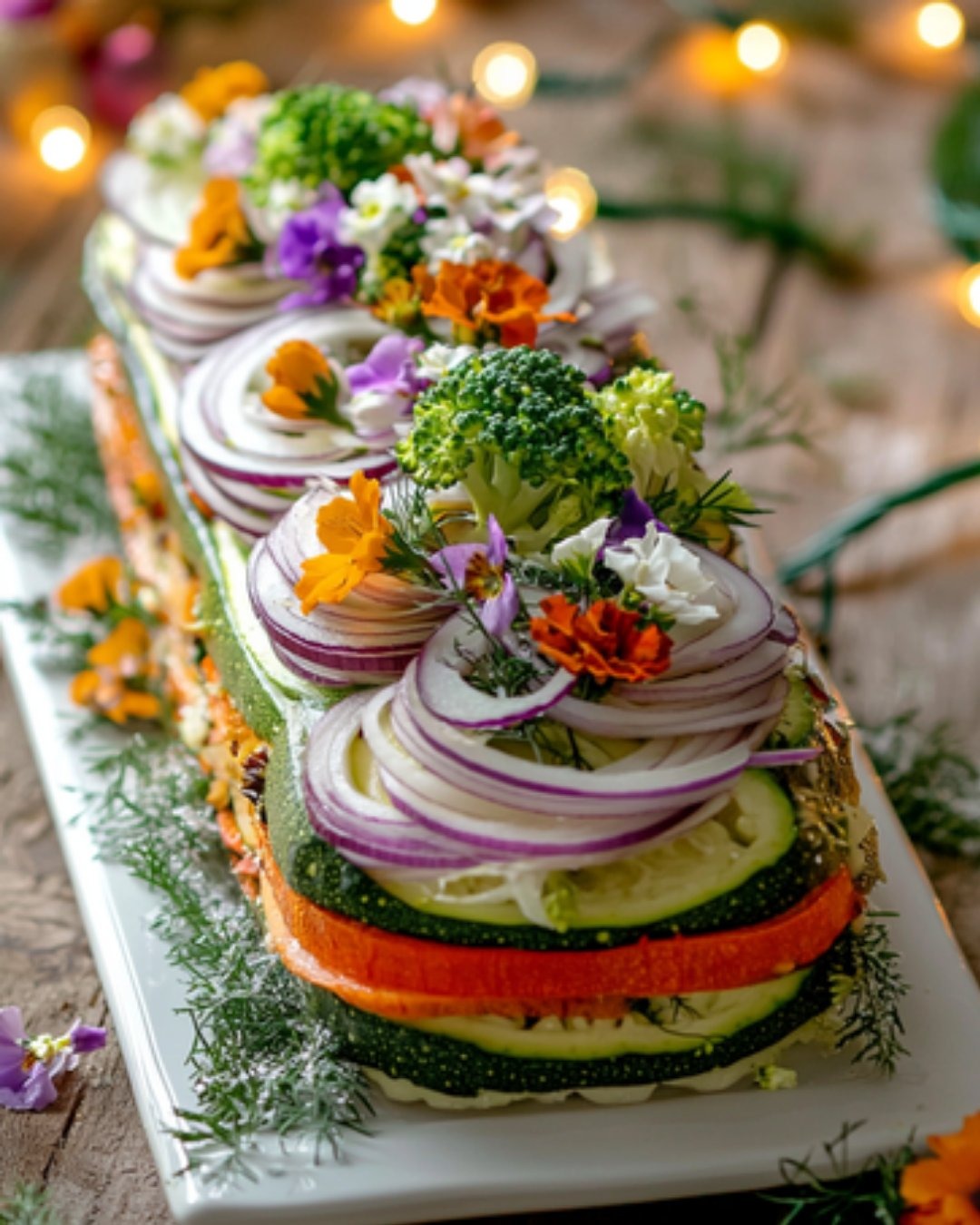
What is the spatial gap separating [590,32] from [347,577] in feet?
13.8

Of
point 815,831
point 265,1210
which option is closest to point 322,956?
point 265,1210

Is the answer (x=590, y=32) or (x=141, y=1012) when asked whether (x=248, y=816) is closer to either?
(x=141, y=1012)

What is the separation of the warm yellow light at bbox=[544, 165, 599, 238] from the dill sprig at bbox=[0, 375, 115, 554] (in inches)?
49.4

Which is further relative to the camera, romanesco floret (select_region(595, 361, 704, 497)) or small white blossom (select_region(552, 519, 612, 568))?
romanesco floret (select_region(595, 361, 704, 497))

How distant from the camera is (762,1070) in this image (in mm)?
2740

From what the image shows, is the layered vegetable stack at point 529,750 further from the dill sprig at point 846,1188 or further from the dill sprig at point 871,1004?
the dill sprig at point 846,1188

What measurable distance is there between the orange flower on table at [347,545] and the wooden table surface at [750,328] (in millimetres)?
929

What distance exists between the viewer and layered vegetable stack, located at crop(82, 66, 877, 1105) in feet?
8.33

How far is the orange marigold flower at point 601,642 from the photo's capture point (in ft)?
8.23

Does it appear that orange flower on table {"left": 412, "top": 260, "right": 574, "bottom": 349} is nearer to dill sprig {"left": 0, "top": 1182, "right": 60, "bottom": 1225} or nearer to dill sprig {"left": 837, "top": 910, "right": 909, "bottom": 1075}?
dill sprig {"left": 837, "top": 910, "right": 909, "bottom": 1075}

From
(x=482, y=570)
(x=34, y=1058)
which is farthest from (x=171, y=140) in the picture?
(x=34, y=1058)

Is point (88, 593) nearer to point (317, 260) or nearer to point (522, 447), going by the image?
point (317, 260)

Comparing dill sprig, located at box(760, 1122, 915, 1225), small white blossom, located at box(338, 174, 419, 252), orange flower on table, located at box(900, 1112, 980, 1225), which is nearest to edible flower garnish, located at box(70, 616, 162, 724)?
small white blossom, located at box(338, 174, 419, 252)

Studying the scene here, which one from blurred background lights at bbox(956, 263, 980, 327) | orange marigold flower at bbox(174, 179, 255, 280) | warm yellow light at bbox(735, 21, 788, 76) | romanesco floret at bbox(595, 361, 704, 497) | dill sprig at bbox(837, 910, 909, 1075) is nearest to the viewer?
dill sprig at bbox(837, 910, 909, 1075)
